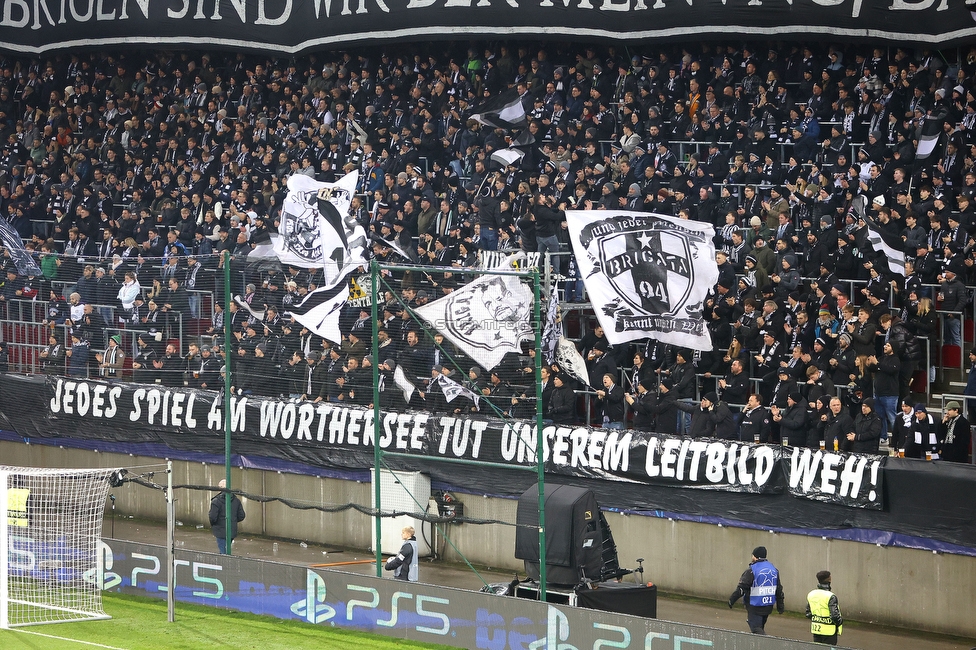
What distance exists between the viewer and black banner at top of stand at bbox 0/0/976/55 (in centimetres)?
2233

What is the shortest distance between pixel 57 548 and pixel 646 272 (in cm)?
904

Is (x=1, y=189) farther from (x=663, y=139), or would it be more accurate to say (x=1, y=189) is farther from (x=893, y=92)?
(x=893, y=92)

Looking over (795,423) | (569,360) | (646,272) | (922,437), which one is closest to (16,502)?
(569,360)

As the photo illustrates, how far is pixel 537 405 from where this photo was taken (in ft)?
54.7

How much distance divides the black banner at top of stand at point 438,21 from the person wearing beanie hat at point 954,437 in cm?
675

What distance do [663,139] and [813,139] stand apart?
2783 millimetres

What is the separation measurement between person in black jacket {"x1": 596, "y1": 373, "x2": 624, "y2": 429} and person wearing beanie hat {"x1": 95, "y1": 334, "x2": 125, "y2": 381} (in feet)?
26.4

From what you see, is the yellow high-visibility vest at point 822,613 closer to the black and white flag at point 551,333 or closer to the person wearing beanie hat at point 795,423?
the person wearing beanie hat at point 795,423

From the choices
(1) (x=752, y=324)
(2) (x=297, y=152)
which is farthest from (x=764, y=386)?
(2) (x=297, y=152)

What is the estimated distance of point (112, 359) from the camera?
23.5 metres

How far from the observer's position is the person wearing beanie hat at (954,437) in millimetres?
17734

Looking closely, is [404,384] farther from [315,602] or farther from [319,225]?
[319,225]

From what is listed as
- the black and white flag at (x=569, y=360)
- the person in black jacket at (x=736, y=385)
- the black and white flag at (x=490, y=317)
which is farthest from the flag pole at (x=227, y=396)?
the person in black jacket at (x=736, y=385)

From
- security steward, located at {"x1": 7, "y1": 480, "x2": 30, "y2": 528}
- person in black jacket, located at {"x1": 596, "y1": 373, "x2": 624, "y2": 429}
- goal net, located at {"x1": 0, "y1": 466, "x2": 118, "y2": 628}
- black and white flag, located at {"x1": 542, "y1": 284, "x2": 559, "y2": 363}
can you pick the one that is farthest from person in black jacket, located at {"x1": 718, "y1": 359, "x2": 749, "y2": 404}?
security steward, located at {"x1": 7, "y1": 480, "x2": 30, "y2": 528}
